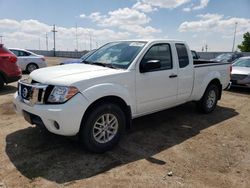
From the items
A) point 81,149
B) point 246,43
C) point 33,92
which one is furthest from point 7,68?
point 246,43

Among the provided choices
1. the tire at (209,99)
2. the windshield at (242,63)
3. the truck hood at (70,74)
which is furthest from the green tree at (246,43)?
the truck hood at (70,74)

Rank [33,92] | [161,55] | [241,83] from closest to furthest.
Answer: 1. [33,92]
2. [161,55]
3. [241,83]

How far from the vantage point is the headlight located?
3.63 m

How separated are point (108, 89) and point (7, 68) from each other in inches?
238

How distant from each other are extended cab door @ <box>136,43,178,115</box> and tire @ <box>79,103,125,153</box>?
0.56 metres

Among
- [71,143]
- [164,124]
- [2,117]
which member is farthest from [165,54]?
[2,117]

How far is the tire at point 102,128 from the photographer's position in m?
3.86

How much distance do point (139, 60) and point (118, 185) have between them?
216 centimetres

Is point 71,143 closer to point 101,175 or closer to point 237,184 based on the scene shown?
point 101,175

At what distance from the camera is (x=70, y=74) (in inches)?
A: 155

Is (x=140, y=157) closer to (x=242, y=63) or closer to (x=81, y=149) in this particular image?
(x=81, y=149)

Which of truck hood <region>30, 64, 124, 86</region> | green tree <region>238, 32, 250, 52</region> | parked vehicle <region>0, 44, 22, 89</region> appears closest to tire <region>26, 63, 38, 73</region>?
parked vehicle <region>0, 44, 22, 89</region>

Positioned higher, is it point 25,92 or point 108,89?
point 108,89

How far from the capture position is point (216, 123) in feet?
19.3
